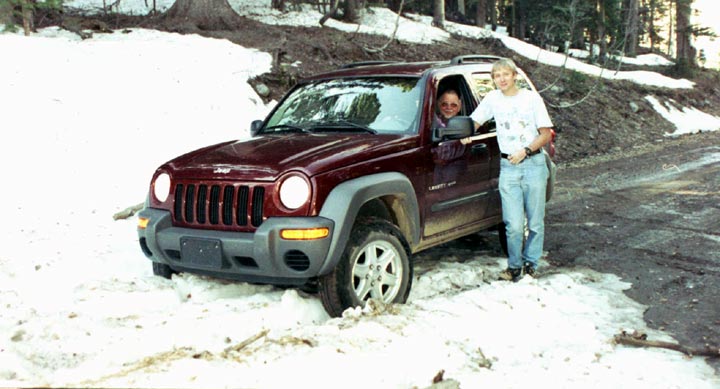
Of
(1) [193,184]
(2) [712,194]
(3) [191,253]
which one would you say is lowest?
(2) [712,194]

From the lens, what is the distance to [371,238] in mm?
4781

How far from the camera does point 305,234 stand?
4457 mm

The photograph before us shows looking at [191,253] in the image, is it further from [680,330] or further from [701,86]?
[701,86]

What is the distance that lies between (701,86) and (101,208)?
2349 cm

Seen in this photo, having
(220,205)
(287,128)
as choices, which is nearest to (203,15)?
(287,128)

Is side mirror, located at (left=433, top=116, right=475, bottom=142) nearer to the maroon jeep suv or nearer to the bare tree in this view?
the maroon jeep suv

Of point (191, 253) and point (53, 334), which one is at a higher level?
point (191, 253)

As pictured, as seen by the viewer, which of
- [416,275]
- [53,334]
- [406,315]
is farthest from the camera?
[416,275]

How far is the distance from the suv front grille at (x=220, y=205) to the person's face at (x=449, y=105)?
211cm

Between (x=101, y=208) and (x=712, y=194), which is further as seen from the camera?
(x=712, y=194)

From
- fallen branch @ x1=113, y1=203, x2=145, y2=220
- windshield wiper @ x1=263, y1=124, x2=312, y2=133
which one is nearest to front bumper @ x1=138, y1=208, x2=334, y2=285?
windshield wiper @ x1=263, y1=124, x2=312, y2=133

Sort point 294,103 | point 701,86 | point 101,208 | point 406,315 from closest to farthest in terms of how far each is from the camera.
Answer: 1. point 406,315
2. point 294,103
3. point 101,208
4. point 701,86

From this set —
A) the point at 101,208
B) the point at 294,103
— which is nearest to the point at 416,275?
the point at 294,103

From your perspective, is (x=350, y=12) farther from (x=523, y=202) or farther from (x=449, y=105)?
(x=523, y=202)
